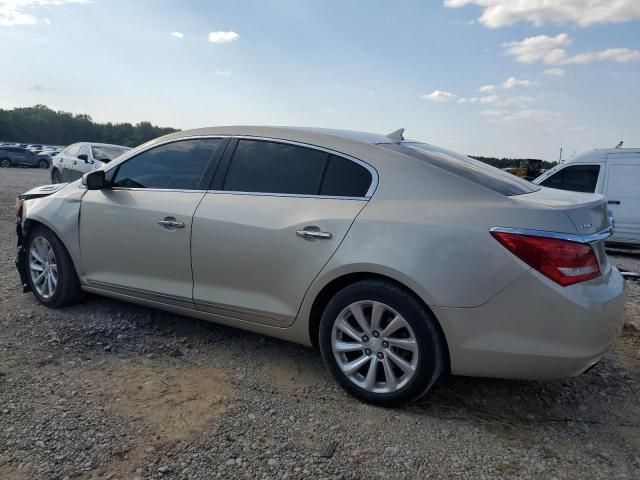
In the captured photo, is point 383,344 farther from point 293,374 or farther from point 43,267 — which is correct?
point 43,267

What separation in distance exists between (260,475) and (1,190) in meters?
16.6

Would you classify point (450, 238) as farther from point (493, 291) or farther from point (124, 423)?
point (124, 423)

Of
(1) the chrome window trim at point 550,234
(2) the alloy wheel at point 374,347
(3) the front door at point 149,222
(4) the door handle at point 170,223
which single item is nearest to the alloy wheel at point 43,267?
(3) the front door at point 149,222

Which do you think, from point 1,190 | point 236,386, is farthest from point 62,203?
point 1,190

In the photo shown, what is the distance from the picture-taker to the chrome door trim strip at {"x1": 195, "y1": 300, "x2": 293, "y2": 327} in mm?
3415

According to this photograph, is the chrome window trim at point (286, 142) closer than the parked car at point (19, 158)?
Yes

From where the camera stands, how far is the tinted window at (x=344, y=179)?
10.6ft

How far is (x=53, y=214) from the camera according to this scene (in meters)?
4.47

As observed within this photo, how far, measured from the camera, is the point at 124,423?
288cm

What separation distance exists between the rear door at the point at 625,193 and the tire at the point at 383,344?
313 inches

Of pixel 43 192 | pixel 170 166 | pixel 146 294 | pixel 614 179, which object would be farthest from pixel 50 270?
pixel 614 179

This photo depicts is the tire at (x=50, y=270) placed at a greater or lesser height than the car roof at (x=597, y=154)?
lesser

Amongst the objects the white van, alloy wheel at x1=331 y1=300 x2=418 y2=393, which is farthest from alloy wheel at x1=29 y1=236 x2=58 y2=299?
the white van

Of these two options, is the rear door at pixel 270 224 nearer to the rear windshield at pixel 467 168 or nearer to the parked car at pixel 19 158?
the rear windshield at pixel 467 168
